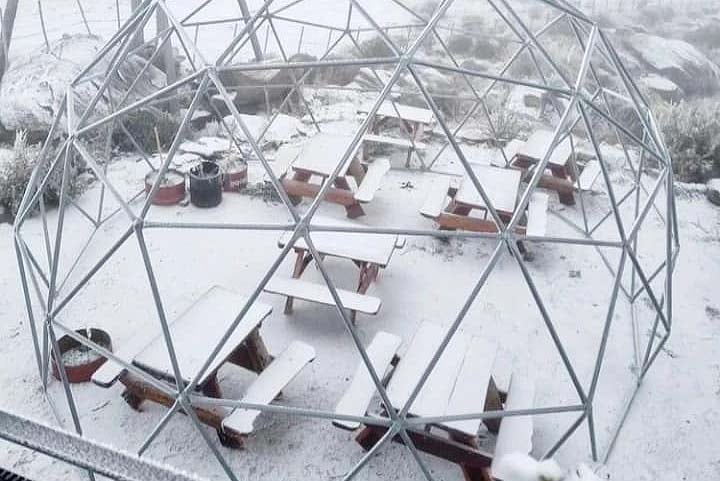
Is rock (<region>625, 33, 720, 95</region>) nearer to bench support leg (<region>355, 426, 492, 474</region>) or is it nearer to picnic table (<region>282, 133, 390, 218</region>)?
picnic table (<region>282, 133, 390, 218</region>)

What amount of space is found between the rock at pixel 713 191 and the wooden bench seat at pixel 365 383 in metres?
6.41

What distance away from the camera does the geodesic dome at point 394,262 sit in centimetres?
420

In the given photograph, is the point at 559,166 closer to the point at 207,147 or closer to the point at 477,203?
the point at 477,203

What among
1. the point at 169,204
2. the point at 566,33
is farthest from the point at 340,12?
the point at 169,204

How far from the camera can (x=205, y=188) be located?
7.74 meters

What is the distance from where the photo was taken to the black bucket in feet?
A: 25.3

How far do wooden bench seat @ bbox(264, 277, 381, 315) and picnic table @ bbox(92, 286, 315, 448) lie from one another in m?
0.57

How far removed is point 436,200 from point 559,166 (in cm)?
226

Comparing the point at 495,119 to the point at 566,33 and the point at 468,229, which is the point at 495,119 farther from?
the point at 566,33

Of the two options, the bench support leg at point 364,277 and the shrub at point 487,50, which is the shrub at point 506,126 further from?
the shrub at point 487,50

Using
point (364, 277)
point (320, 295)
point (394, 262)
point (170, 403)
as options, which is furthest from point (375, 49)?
point (170, 403)

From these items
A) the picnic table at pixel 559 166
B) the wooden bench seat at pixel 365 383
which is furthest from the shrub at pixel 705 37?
the wooden bench seat at pixel 365 383

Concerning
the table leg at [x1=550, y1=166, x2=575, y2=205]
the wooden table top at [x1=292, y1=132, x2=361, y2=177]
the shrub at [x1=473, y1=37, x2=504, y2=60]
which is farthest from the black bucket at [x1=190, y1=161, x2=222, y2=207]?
the shrub at [x1=473, y1=37, x2=504, y2=60]

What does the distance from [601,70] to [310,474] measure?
48.0 feet
